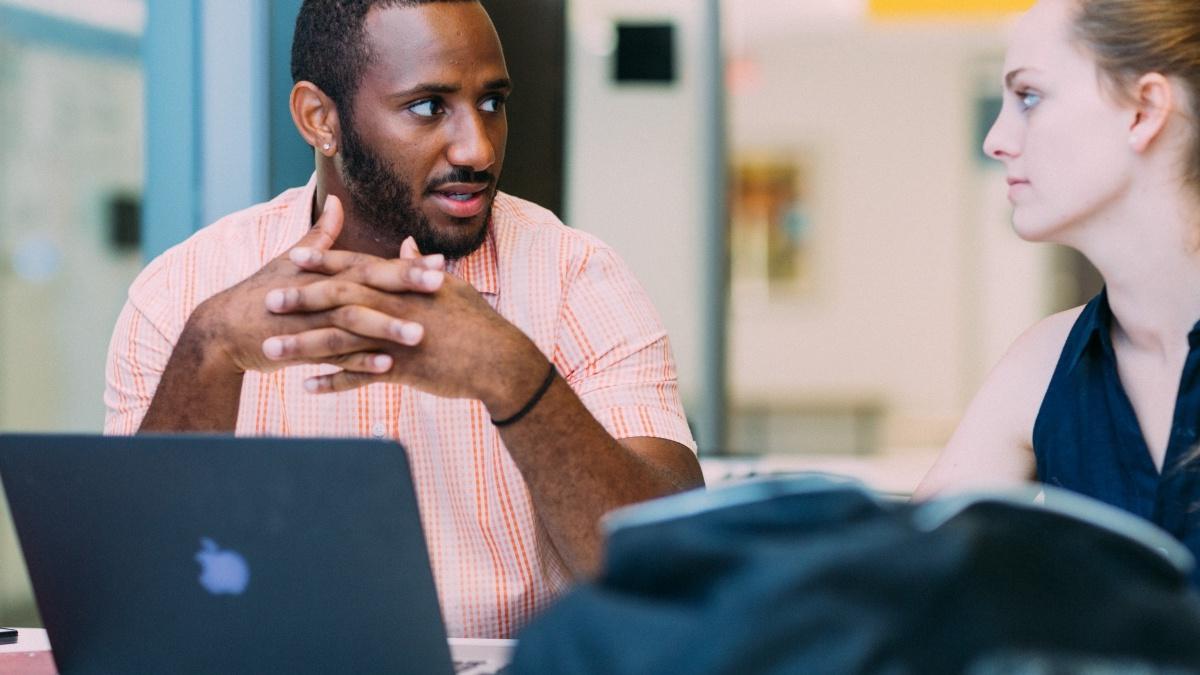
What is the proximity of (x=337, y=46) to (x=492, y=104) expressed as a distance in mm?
239

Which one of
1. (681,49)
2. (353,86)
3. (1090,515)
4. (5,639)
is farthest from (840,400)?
(1090,515)

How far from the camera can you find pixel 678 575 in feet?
2.03

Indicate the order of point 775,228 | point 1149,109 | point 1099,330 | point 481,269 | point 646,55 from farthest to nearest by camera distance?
point 775,228, point 646,55, point 481,269, point 1099,330, point 1149,109

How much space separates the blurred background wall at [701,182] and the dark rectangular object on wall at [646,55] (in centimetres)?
1

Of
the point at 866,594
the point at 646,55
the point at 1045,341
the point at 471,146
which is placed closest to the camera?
the point at 866,594

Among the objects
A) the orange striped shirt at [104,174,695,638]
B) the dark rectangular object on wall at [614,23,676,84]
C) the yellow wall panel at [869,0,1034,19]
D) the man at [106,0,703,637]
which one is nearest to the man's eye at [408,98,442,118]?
the man at [106,0,703,637]

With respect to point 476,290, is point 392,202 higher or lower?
higher

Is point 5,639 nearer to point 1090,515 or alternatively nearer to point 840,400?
point 1090,515

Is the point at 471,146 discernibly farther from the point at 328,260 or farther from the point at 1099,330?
the point at 1099,330

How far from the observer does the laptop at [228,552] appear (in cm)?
101

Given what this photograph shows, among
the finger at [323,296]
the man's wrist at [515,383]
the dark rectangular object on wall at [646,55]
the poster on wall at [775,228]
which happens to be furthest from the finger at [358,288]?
the poster on wall at [775,228]

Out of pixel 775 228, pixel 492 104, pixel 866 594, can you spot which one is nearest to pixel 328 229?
pixel 492 104

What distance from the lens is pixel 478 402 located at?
1.84 m

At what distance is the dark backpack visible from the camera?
588mm
